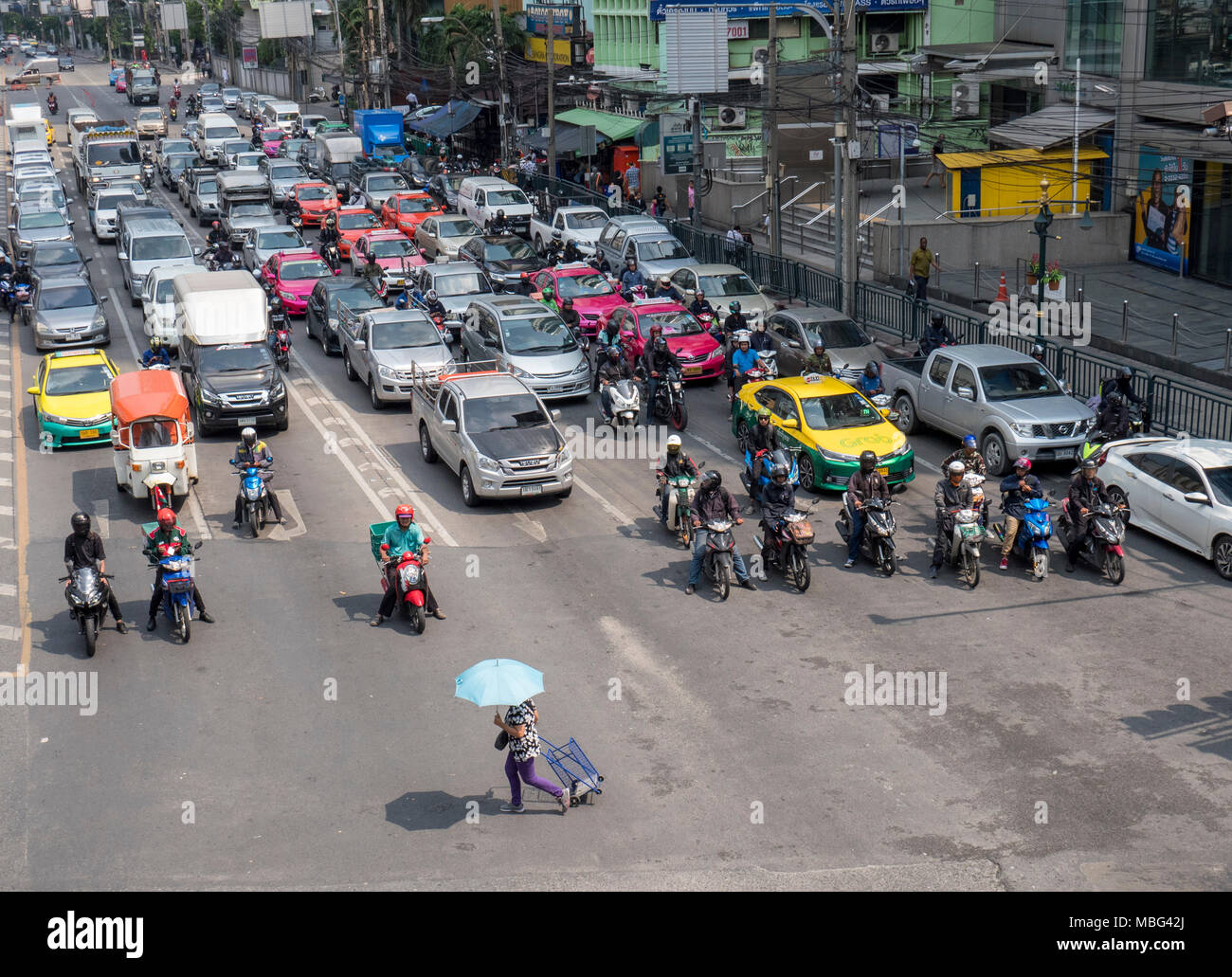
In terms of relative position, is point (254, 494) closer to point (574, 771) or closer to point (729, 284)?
point (574, 771)

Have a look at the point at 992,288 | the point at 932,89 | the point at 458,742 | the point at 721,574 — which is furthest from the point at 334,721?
the point at 932,89

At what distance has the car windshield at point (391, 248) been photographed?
1557 inches

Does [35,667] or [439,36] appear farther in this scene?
[439,36]

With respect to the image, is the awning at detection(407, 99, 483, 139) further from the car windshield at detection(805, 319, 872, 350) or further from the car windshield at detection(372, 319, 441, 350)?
the car windshield at detection(805, 319, 872, 350)

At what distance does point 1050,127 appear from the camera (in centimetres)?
4094

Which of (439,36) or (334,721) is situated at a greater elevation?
(439,36)

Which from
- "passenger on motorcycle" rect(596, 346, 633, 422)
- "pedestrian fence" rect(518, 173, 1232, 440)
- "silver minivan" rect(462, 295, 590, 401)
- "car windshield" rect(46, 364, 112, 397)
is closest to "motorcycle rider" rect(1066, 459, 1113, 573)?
"pedestrian fence" rect(518, 173, 1232, 440)

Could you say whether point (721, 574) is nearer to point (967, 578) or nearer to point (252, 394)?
point (967, 578)

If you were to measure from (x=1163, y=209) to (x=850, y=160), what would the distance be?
36.0 ft

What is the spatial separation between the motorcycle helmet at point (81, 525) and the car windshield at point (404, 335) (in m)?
11.9

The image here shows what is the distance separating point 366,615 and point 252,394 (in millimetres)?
9625

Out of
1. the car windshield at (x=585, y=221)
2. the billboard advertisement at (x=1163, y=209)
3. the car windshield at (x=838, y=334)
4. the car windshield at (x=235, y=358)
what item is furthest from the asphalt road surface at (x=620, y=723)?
the car windshield at (x=585, y=221)

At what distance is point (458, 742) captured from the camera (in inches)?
565

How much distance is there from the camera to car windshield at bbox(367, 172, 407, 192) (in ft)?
174
